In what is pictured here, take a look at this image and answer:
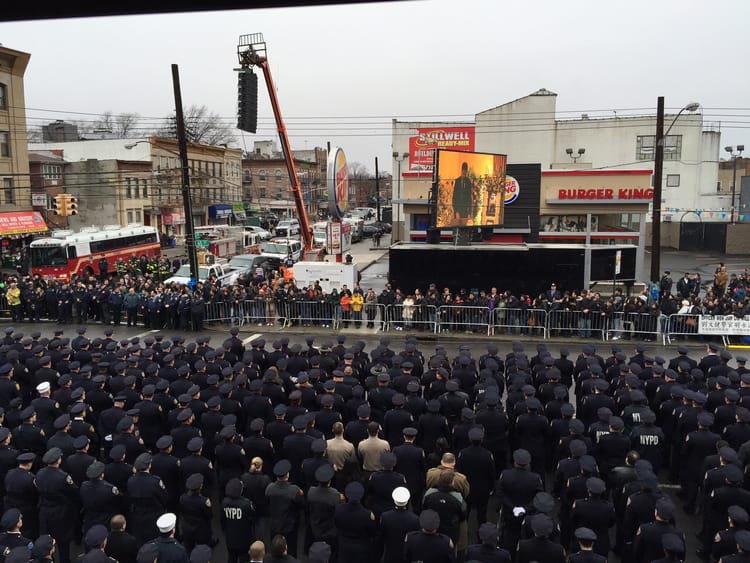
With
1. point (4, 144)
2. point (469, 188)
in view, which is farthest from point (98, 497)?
point (4, 144)

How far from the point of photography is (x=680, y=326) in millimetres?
18531

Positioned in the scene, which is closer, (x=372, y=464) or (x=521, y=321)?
(x=372, y=464)

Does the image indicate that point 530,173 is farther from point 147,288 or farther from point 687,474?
point 687,474

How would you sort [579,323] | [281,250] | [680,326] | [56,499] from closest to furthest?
1. [56,499]
2. [680,326]
3. [579,323]
4. [281,250]

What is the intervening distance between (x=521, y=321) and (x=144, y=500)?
14775 millimetres

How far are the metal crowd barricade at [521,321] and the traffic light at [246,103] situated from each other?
11.8 metres

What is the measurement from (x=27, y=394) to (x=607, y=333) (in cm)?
1597

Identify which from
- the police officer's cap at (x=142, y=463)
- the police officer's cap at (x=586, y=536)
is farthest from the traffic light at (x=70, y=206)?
the police officer's cap at (x=586, y=536)

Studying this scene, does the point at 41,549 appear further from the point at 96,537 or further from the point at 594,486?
the point at 594,486

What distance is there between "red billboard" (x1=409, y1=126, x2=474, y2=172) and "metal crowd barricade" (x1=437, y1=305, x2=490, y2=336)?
34758 mm

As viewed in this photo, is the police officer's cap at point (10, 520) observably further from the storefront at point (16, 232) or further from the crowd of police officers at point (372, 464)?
the storefront at point (16, 232)

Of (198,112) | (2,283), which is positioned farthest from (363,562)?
(198,112)

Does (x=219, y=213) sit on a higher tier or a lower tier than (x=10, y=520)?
higher

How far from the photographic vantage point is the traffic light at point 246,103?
897 inches
